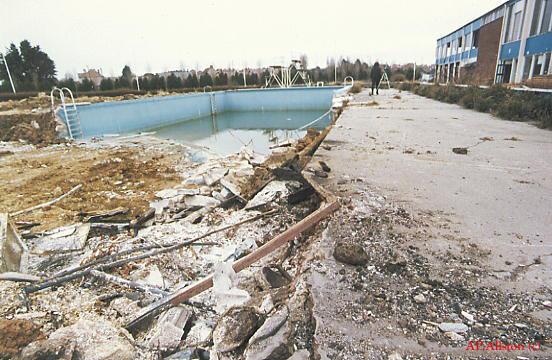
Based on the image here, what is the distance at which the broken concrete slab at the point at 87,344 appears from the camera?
131 centimetres

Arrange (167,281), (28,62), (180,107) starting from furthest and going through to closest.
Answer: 1. (28,62)
2. (180,107)
3. (167,281)

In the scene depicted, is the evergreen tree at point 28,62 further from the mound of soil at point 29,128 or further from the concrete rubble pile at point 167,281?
the concrete rubble pile at point 167,281

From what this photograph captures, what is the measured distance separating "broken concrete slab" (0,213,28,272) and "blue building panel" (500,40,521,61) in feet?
59.4

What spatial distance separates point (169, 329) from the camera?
5.25 feet

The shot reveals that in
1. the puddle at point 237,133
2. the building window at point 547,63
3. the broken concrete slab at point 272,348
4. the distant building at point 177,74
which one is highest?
the distant building at point 177,74

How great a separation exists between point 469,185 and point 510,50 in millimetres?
15918

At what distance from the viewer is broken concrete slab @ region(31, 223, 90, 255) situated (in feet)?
9.35

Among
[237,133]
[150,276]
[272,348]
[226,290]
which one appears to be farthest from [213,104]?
[272,348]

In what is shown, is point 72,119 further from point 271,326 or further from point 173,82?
point 173,82

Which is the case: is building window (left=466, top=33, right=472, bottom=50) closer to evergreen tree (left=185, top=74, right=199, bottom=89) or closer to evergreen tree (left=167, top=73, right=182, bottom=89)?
evergreen tree (left=185, top=74, right=199, bottom=89)

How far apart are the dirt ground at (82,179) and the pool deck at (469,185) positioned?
115 inches

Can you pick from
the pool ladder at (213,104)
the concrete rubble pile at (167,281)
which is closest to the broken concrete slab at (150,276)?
the concrete rubble pile at (167,281)

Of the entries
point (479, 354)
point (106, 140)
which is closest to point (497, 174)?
Result: point (479, 354)

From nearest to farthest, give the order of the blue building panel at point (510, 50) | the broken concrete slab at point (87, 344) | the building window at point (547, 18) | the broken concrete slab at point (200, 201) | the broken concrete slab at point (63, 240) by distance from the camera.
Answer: the broken concrete slab at point (87, 344) < the broken concrete slab at point (63, 240) < the broken concrete slab at point (200, 201) < the building window at point (547, 18) < the blue building panel at point (510, 50)
